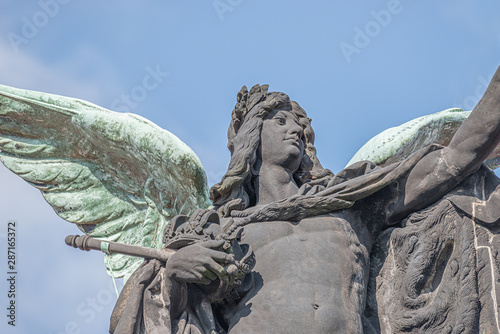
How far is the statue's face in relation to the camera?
39.1ft

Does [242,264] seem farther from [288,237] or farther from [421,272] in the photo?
[421,272]

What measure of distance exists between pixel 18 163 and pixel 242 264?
3718mm

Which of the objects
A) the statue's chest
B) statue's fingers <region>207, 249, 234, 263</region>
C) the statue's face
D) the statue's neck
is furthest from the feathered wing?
statue's fingers <region>207, 249, 234, 263</region>

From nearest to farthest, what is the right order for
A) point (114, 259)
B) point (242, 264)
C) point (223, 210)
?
1. point (242, 264)
2. point (223, 210)
3. point (114, 259)

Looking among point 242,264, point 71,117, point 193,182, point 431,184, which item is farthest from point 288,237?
point 71,117

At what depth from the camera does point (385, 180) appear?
10.9m

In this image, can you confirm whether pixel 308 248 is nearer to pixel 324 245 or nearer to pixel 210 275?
pixel 324 245

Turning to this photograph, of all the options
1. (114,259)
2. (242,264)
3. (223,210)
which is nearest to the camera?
(242,264)

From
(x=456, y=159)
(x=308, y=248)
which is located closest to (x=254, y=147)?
(x=308, y=248)

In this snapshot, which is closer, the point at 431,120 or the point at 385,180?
the point at 385,180

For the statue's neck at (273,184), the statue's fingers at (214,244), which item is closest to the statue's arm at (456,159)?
the statue's neck at (273,184)

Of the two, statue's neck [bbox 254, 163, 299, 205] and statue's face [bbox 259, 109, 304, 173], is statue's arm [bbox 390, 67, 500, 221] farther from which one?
statue's face [bbox 259, 109, 304, 173]

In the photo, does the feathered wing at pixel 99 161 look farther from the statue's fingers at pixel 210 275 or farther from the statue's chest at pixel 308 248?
the statue's fingers at pixel 210 275

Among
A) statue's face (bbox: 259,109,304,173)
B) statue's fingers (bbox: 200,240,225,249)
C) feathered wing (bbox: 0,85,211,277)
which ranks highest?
feathered wing (bbox: 0,85,211,277)
